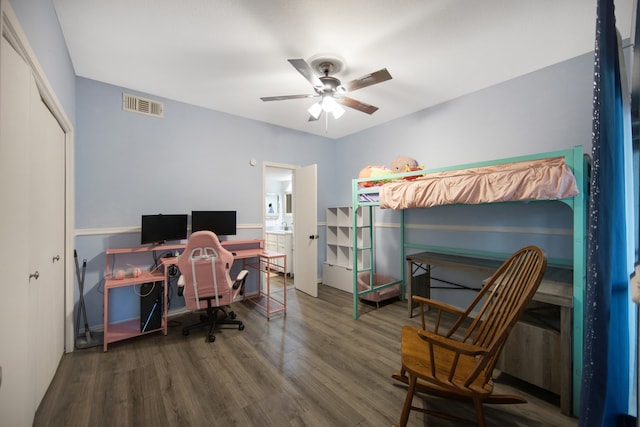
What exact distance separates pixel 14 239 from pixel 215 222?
2.06 m

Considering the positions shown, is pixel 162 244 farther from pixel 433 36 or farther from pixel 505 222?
pixel 505 222

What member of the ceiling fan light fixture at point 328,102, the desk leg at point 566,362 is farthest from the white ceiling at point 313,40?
the desk leg at point 566,362

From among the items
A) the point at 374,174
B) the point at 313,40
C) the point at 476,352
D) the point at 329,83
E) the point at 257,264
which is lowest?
the point at 257,264

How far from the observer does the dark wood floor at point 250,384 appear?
1562 mm

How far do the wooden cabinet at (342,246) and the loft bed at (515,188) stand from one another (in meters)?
0.96

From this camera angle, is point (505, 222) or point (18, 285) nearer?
point (18, 285)

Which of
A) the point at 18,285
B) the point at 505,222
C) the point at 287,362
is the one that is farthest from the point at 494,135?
the point at 18,285

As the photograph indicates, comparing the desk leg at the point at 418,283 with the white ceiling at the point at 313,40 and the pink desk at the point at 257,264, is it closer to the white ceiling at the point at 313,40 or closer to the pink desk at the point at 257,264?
the pink desk at the point at 257,264

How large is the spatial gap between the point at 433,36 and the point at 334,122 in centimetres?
208

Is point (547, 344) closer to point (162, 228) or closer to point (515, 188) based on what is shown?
point (515, 188)

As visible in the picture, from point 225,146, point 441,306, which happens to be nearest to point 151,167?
point 225,146

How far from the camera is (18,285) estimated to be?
1.23 m

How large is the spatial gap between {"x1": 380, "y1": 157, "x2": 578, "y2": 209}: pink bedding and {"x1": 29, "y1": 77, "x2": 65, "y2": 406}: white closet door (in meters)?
2.83

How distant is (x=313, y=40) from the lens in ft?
6.70
